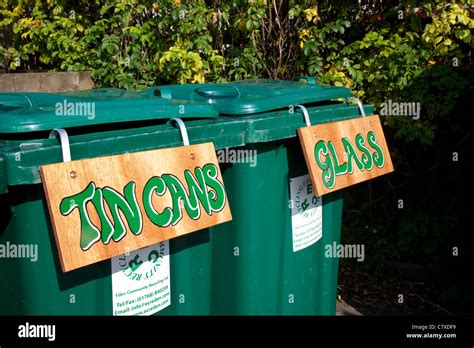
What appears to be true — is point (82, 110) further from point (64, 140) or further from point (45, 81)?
point (45, 81)

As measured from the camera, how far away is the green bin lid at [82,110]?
1.77m

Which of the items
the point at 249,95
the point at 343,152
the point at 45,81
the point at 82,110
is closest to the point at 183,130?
the point at 82,110

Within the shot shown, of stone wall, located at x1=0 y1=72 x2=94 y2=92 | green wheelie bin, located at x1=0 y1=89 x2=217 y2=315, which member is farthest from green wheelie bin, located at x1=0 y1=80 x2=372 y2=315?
stone wall, located at x1=0 y1=72 x2=94 y2=92

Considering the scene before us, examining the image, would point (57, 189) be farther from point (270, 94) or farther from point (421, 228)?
point (421, 228)

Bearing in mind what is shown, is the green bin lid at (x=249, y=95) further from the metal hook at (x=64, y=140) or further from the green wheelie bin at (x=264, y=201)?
the metal hook at (x=64, y=140)

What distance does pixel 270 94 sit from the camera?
2650 mm

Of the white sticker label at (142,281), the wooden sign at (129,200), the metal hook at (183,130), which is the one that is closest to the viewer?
the wooden sign at (129,200)

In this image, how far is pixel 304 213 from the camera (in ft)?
9.04

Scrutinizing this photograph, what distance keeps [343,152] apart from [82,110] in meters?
1.23

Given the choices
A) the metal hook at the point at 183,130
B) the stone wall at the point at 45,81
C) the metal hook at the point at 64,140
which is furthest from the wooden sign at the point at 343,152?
the stone wall at the point at 45,81

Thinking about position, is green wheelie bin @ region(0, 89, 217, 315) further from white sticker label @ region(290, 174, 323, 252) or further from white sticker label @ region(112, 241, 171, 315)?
white sticker label @ region(290, 174, 323, 252)

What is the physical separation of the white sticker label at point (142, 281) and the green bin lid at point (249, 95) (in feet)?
2.07

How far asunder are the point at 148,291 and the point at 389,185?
3491 millimetres

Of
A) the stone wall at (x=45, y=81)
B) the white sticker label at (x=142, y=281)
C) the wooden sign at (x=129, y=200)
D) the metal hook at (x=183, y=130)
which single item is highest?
the stone wall at (x=45, y=81)
